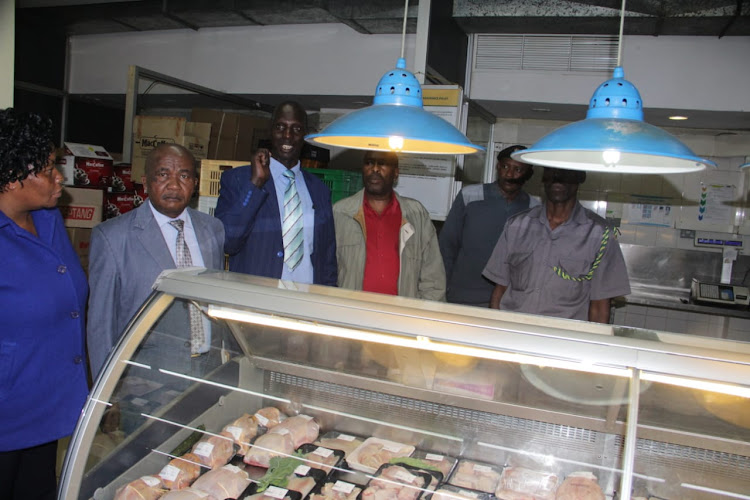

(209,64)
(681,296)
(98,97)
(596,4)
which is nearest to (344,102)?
(209,64)

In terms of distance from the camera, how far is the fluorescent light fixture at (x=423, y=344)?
1.57 m

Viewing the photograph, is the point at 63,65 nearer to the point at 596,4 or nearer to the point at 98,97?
the point at 98,97

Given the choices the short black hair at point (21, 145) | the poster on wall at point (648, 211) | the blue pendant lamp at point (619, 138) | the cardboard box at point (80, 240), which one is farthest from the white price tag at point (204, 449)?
the poster on wall at point (648, 211)

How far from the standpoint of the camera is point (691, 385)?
151cm

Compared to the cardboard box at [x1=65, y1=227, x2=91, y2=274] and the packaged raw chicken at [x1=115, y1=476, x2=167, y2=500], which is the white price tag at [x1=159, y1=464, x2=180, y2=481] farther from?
the cardboard box at [x1=65, y1=227, x2=91, y2=274]

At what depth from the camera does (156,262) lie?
89.7 inches

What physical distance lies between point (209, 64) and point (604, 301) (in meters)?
5.46

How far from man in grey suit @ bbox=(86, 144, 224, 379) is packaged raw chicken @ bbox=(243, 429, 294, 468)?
0.36 metres

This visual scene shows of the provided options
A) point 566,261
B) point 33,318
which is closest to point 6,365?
point 33,318

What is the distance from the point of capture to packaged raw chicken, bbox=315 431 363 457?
2107mm

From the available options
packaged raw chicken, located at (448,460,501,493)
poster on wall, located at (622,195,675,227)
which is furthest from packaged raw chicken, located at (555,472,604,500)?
poster on wall, located at (622,195,675,227)

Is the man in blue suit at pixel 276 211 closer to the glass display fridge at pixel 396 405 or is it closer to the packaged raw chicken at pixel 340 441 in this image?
the glass display fridge at pixel 396 405

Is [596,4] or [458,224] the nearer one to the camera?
[458,224]

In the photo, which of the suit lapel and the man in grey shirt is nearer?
the suit lapel
